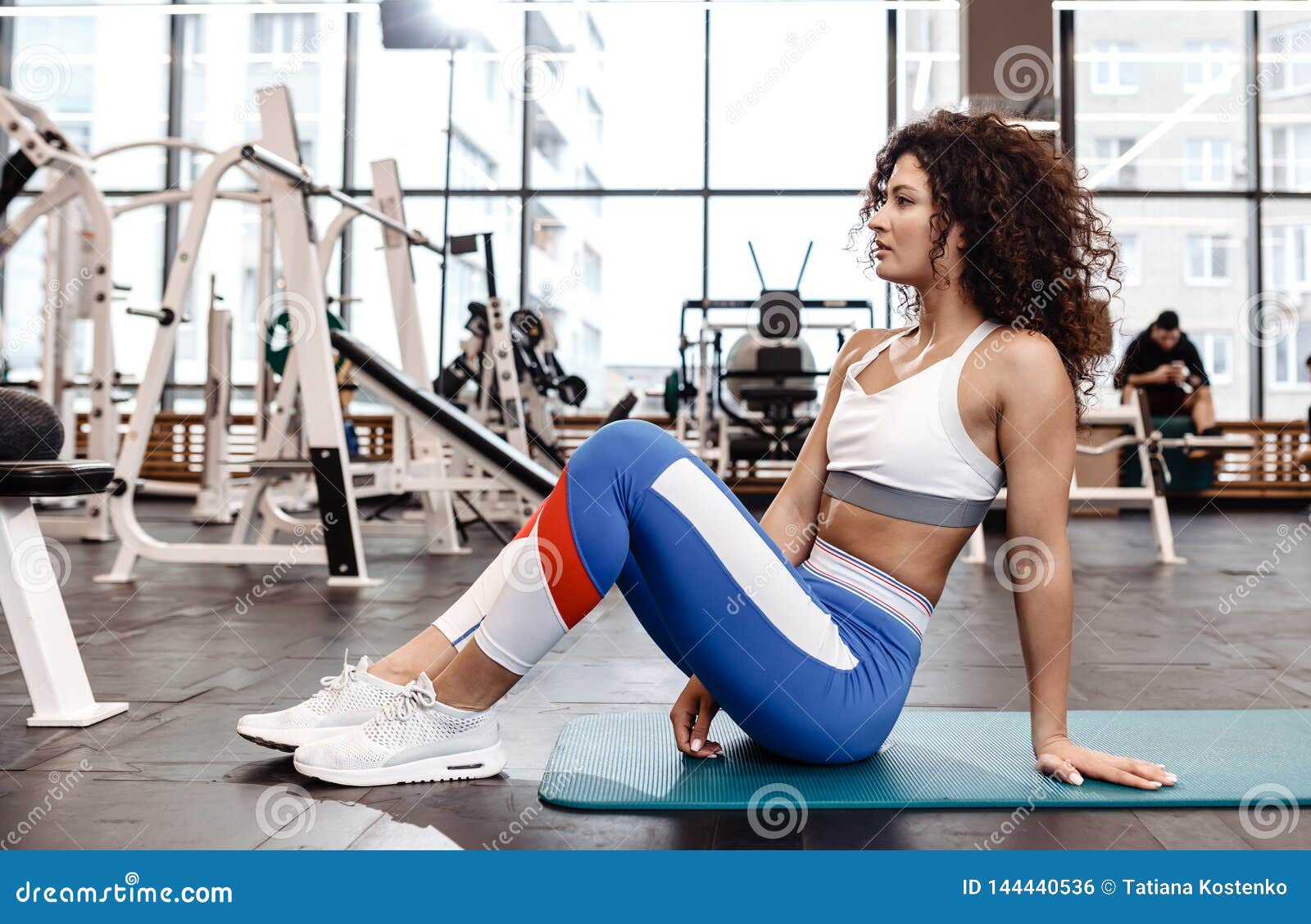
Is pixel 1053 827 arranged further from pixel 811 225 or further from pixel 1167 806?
pixel 811 225

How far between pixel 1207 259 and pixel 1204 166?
26.2 inches

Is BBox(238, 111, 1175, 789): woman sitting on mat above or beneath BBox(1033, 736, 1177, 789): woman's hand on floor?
above

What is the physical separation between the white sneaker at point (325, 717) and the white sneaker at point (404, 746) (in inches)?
2.3

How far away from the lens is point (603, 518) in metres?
1.18

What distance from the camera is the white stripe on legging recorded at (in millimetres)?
1204

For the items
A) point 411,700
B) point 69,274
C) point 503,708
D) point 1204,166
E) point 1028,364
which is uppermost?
point 1204,166

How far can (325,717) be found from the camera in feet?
4.66

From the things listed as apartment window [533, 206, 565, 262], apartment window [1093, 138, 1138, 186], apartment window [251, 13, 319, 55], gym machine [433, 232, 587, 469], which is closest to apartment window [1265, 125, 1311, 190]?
apartment window [1093, 138, 1138, 186]

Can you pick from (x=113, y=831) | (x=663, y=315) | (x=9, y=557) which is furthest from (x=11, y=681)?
(x=663, y=315)

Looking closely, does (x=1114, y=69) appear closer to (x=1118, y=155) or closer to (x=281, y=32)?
(x=1118, y=155)

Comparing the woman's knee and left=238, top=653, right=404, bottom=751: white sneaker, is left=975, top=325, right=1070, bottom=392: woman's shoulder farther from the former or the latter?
left=238, top=653, right=404, bottom=751: white sneaker

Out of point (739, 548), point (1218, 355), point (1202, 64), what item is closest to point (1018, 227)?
point (739, 548)

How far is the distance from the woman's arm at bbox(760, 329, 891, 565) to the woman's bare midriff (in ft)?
0.32

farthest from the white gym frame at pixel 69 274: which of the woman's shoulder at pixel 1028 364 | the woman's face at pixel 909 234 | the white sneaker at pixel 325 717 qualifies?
the woman's shoulder at pixel 1028 364
